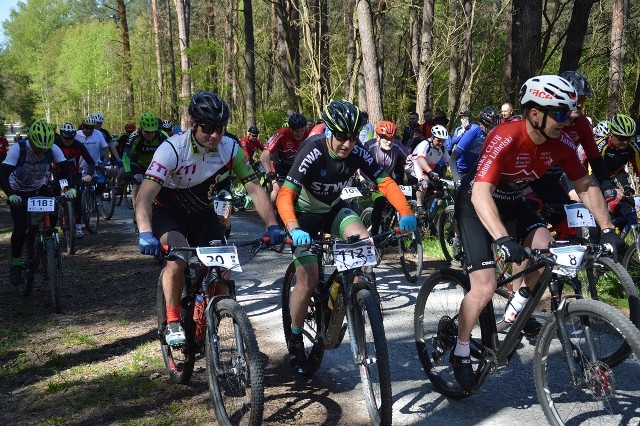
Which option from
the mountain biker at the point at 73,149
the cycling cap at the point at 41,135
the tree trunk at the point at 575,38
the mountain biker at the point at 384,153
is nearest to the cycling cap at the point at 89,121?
the mountain biker at the point at 73,149

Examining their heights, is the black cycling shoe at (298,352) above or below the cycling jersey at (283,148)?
below

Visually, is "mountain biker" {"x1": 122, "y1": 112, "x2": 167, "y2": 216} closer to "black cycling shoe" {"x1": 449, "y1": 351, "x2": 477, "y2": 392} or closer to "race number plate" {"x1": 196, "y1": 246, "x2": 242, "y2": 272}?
"race number plate" {"x1": 196, "y1": 246, "x2": 242, "y2": 272}

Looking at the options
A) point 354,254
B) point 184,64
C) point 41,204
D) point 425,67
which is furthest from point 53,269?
point 184,64

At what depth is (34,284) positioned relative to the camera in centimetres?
969

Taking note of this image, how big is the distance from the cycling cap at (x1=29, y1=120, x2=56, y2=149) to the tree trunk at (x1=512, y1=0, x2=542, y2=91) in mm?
8087

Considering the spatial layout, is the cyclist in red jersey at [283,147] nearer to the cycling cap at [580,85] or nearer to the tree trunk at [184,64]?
the cycling cap at [580,85]

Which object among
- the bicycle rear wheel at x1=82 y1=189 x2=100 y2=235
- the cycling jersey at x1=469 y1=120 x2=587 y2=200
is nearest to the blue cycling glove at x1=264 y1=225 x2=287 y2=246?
the cycling jersey at x1=469 y1=120 x2=587 y2=200

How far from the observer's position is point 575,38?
13266mm

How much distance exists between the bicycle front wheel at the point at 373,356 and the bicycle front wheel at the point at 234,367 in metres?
0.69

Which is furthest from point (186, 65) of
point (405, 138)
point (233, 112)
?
point (405, 138)

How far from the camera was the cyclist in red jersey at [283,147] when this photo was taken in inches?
426

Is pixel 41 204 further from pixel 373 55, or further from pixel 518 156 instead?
pixel 373 55

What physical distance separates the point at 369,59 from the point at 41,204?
27.9 ft

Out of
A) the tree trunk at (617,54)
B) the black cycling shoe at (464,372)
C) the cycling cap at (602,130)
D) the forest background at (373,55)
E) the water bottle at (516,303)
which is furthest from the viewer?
the tree trunk at (617,54)
